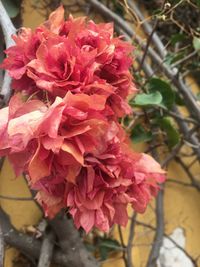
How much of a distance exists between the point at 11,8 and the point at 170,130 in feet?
1.77

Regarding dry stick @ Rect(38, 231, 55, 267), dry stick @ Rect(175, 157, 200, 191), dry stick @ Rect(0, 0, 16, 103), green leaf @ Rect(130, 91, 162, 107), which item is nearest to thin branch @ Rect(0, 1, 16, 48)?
dry stick @ Rect(0, 0, 16, 103)

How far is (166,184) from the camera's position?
5.20 ft

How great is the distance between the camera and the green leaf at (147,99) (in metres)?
1.19

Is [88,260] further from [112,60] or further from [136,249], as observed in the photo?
[112,60]

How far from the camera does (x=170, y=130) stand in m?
Answer: 1.38

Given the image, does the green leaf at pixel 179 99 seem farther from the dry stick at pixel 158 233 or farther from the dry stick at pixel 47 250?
the dry stick at pixel 47 250

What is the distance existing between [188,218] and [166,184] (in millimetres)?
129

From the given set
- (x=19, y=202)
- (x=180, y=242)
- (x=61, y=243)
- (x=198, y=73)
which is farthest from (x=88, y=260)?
(x=198, y=73)

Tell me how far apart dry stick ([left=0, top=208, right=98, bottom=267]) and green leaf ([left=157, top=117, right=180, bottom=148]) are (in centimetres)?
43

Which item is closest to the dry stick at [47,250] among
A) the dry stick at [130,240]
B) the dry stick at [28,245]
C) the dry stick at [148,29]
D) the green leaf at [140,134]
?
the dry stick at [28,245]

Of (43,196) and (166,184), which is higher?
(43,196)

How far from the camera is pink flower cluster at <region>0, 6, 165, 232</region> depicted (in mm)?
598

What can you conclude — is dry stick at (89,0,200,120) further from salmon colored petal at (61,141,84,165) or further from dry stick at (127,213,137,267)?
salmon colored petal at (61,141,84,165)

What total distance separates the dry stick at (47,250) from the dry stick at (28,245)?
0.02 meters
